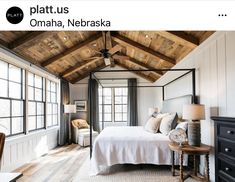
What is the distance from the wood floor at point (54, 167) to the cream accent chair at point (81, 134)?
46.5 inches

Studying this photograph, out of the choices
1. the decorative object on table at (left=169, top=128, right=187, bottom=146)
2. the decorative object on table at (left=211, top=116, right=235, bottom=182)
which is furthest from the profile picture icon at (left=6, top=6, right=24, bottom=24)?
the decorative object on table at (left=169, top=128, right=187, bottom=146)

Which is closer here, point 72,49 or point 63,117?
point 72,49

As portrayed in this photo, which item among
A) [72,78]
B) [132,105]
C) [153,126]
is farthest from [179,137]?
[72,78]

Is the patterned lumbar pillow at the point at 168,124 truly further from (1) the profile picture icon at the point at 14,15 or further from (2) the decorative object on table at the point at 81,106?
(2) the decorative object on table at the point at 81,106

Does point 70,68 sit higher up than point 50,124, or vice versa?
point 70,68

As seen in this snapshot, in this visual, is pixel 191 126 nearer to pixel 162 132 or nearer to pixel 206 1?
pixel 162 132

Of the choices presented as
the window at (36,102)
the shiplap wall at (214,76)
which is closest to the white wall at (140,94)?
the window at (36,102)

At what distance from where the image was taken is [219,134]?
2766mm

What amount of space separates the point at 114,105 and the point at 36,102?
4.19 meters

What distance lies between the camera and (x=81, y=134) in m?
7.74

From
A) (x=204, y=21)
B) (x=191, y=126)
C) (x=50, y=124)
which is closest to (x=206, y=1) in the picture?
(x=204, y=21)

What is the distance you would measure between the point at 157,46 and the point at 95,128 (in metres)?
4.85

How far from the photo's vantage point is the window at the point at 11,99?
4.36 metres

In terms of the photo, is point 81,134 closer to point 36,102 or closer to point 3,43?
point 36,102
